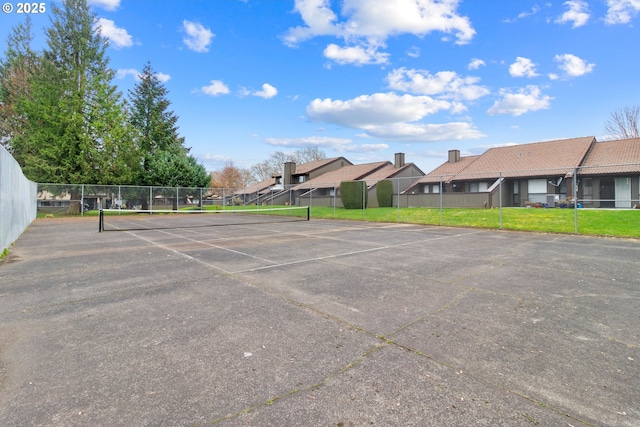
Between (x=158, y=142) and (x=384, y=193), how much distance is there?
85.9 ft

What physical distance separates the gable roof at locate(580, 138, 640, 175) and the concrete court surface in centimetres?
1835

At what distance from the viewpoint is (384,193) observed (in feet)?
90.6

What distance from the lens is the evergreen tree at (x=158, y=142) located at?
29.1 meters

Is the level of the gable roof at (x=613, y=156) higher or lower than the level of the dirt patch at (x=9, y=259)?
higher

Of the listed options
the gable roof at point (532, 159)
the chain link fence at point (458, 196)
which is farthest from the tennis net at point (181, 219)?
the gable roof at point (532, 159)

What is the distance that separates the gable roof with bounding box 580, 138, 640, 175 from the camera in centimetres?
1945

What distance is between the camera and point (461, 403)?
211 cm

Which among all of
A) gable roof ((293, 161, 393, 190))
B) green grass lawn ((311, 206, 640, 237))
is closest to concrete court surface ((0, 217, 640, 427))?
green grass lawn ((311, 206, 640, 237))

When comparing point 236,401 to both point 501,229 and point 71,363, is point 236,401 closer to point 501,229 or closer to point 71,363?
point 71,363

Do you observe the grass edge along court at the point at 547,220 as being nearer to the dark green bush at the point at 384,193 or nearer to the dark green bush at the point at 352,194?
the dark green bush at the point at 352,194

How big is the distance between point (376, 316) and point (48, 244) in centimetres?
1113

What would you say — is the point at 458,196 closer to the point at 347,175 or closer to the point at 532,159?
the point at 532,159

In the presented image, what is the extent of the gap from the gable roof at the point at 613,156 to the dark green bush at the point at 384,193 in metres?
13.3

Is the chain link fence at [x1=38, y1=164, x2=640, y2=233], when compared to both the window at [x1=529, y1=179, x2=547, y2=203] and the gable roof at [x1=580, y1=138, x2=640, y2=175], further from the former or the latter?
the gable roof at [x1=580, y1=138, x2=640, y2=175]
